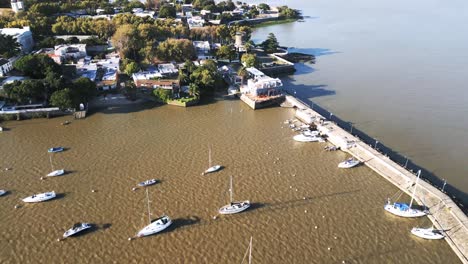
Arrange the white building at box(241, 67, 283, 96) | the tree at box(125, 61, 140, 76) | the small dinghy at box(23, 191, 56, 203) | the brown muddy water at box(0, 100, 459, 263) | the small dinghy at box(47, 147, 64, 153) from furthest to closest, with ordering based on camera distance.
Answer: the tree at box(125, 61, 140, 76), the white building at box(241, 67, 283, 96), the small dinghy at box(47, 147, 64, 153), the small dinghy at box(23, 191, 56, 203), the brown muddy water at box(0, 100, 459, 263)

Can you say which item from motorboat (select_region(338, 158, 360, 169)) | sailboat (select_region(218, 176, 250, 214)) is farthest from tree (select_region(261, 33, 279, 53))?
sailboat (select_region(218, 176, 250, 214))

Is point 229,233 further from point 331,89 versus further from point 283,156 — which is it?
point 331,89

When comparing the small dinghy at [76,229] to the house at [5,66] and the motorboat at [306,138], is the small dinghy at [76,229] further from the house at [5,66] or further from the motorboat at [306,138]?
the house at [5,66]

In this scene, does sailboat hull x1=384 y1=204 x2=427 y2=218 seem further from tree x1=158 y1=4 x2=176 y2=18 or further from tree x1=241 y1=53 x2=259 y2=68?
tree x1=158 y1=4 x2=176 y2=18

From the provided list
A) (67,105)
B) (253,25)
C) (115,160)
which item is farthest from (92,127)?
(253,25)

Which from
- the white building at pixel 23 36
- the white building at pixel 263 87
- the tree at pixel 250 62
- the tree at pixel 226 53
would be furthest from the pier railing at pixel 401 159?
the white building at pixel 23 36

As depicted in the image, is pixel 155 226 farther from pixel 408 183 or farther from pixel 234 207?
pixel 408 183
